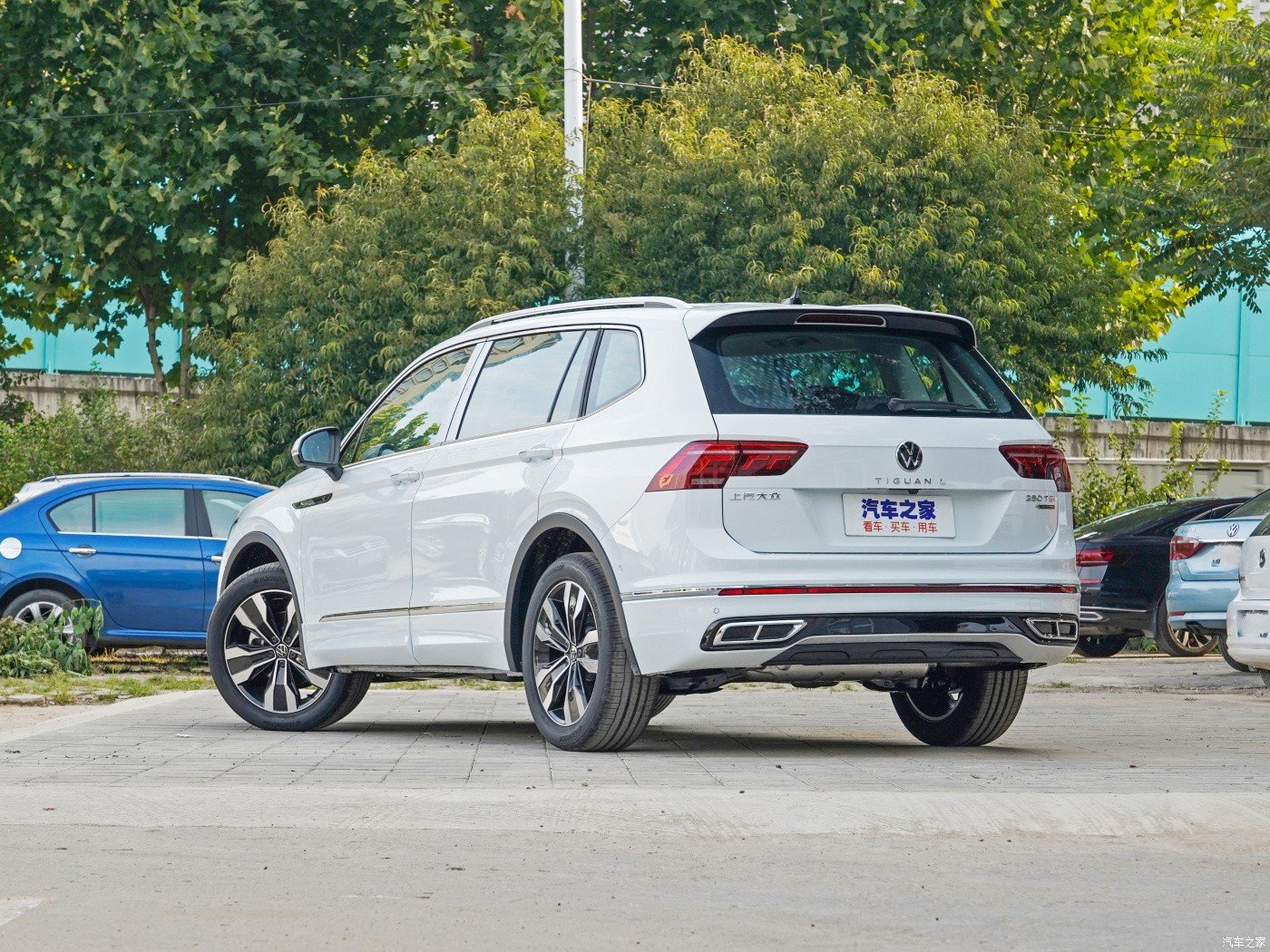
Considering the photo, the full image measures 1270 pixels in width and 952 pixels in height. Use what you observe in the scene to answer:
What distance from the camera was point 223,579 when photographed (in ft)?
35.9

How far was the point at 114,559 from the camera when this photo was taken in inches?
636

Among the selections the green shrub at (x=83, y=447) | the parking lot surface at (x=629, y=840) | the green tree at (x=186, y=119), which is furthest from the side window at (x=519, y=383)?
the green tree at (x=186, y=119)

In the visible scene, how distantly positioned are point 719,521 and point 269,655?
3432mm

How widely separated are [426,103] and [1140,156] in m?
10.9

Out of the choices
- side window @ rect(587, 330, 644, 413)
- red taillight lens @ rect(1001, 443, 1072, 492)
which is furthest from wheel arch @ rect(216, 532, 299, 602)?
red taillight lens @ rect(1001, 443, 1072, 492)

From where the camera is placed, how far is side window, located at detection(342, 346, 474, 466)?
31.4ft

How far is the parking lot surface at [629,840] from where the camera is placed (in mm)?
4824

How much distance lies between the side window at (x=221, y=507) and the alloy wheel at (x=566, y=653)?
334 inches

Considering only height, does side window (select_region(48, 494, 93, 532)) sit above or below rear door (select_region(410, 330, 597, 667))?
below

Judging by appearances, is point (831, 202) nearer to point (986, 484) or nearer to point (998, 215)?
point (998, 215)

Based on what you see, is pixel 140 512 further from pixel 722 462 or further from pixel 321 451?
pixel 722 462

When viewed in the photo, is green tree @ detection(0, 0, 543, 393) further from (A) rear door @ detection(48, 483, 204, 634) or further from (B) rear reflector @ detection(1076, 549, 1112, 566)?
(B) rear reflector @ detection(1076, 549, 1112, 566)

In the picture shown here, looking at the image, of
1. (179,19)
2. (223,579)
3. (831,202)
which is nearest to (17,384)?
(179,19)

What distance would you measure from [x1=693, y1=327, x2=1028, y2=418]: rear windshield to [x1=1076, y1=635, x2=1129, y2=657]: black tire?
12387 millimetres
